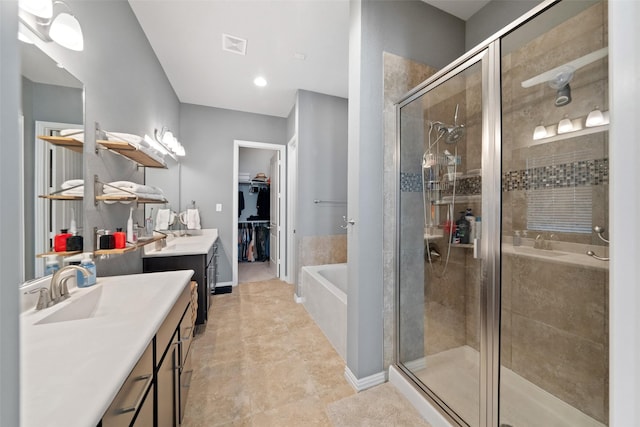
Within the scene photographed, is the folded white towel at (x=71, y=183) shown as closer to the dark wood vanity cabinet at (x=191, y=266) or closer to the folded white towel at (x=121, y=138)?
the folded white towel at (x=121, y=138)

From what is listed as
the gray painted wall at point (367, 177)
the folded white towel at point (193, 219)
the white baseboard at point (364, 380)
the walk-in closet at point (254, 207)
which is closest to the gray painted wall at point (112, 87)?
the folded white towel at point (193, 219)

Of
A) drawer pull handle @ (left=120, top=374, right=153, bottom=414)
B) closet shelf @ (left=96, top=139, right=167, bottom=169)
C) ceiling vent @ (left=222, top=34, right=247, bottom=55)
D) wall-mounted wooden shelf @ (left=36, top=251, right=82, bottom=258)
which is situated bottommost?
drawer pull handle @ (left=120, top=374, right=153, bottom=414)

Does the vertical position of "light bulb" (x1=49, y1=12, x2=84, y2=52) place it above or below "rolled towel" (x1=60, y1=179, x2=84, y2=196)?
above

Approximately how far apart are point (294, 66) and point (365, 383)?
9.66 ft

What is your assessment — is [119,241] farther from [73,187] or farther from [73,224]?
[73,187]

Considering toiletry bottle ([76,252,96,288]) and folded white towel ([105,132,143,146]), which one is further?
folded white towel ([105,132,143,146])

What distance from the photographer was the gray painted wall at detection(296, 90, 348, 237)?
10.2 feet

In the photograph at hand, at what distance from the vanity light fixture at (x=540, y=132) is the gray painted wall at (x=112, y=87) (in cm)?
254

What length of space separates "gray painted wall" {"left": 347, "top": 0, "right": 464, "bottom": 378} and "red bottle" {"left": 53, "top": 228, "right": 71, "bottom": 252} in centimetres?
155

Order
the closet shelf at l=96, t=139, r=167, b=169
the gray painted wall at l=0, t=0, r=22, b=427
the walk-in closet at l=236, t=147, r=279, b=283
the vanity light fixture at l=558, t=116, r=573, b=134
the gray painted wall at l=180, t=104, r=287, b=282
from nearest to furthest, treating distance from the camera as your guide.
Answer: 1. the gray painted wall at l=0, t=0, r=22, b=427
2. the vanity light fixture at l=558, t=116, r=573, b=134
3. the closet shelf at l=96, t=139, r=167, b=169
4. the gray painted wall at l=180, t=104, r=287, b=282
5. the walk-in closet at l=236, t=147, r=279, b=283

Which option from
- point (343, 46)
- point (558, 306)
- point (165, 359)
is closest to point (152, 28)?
point (343, 46)

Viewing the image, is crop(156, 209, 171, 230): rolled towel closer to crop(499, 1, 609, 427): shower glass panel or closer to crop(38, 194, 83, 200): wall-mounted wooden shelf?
crop(38, 194, 83, 200): wall-mounted wooden shelf

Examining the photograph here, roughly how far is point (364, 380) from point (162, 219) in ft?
8.82

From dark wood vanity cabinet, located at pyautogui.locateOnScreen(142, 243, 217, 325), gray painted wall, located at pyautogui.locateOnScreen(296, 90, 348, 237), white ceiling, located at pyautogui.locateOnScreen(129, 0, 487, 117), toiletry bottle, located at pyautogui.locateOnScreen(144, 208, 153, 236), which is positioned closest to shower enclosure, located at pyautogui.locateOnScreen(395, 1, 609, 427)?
white ceiling, located at pyautogui.locateOnScreen(129, 0, 487, 117)
